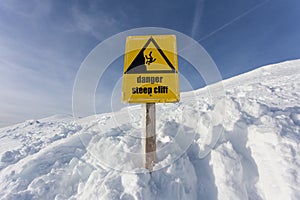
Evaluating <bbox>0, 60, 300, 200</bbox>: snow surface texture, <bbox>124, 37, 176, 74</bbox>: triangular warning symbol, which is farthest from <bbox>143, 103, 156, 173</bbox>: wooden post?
<bbox>124, 37, 176, 74</bbox>: triangular warning symbol

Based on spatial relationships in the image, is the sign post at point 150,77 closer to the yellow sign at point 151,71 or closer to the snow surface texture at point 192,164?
the yellow sign at point 151,71

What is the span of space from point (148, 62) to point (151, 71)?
160 mm

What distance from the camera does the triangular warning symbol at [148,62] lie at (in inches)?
95.9

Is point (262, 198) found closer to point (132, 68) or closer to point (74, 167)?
point (132, 68)

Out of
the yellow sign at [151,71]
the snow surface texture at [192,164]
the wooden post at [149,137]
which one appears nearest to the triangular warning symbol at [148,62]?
the yellow sign at [151,71]

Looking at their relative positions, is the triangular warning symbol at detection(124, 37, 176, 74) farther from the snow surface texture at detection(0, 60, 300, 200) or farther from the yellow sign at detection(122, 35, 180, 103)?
the snow surface texture at detection(0, 60, 300, 200)

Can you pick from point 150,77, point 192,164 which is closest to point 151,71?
point 150,77

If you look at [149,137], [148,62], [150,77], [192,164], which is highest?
[148,62]

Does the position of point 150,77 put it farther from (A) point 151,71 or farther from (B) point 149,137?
(B) point 149,137

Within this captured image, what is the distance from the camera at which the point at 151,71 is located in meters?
2.43

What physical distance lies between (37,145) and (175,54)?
4.63 meters

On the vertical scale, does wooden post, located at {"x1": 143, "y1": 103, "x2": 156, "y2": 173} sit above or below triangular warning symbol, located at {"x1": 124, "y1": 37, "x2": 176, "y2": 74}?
below

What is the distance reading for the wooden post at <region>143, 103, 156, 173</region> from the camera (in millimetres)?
2385

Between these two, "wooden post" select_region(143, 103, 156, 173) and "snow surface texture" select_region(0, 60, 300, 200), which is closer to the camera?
"snow surface texture" select_region(0, 60, 300, 200)
